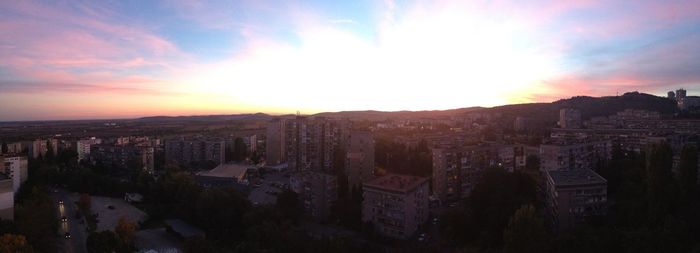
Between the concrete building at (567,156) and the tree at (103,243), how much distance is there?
12.0 meters

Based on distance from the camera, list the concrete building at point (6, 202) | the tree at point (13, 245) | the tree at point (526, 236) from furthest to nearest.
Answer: the concrete building at point (6, 202)
the tree at point (13, 245)
the tree at point (526, 236)

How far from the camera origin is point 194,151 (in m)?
23.9

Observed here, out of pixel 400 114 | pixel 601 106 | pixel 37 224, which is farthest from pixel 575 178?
pixel 400 114

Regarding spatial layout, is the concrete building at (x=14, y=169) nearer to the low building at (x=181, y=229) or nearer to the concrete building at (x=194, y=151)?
the low building at (x=181, y=229)

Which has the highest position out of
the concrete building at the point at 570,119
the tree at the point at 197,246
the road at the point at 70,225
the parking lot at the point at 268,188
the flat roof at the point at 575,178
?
the concrete building at the point at 570,119

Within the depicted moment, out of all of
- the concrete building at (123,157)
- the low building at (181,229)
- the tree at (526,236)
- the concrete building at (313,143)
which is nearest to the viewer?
the tree at (526,236)

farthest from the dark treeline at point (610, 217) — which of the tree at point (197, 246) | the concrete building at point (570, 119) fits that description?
the concrete building at point (570, 119)

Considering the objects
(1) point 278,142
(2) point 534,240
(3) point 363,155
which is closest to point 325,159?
(3) point 363,155

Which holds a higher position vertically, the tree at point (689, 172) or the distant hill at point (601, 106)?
the distant hill at point (601, 106)

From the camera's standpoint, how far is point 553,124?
1368 inches

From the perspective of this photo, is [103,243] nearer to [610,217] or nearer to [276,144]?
[610,217]

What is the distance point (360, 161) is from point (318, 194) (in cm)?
332

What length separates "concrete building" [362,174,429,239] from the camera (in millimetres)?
10609

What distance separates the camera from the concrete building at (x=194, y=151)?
23438 millimetres
